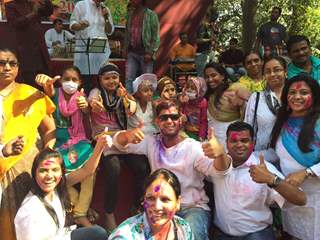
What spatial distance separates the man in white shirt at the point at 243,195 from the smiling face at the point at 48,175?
1.30 meters

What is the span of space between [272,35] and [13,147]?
690 cm

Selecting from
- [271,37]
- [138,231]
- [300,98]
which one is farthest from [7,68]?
[271,37]

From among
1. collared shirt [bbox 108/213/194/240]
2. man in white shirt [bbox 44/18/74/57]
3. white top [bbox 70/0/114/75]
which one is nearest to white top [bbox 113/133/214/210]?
collared shirt [bbox 108/213/194/240]

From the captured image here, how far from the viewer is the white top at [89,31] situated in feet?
22.1

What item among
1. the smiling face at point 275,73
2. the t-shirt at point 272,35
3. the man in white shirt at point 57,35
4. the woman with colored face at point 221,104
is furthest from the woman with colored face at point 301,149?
the man in white shirt at point 57,35

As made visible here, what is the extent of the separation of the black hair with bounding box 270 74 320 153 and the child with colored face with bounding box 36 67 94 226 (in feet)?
5.54

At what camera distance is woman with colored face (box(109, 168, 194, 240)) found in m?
3.01

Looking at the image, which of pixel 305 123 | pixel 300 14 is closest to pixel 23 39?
pixel 305 123

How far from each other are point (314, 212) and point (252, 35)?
10854mm

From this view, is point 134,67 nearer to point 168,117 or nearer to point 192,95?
point 192,95

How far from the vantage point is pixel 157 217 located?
9.88 ft

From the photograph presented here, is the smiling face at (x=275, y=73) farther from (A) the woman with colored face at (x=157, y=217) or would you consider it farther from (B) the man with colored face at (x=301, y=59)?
(A) the woman with colored face at (x=157, y=217)

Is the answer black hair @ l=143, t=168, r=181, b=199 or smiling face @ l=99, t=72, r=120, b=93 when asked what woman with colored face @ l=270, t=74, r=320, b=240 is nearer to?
black hair @ l=143, t=168, r=181, b=199

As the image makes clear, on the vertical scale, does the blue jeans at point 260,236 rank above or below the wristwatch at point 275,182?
below
